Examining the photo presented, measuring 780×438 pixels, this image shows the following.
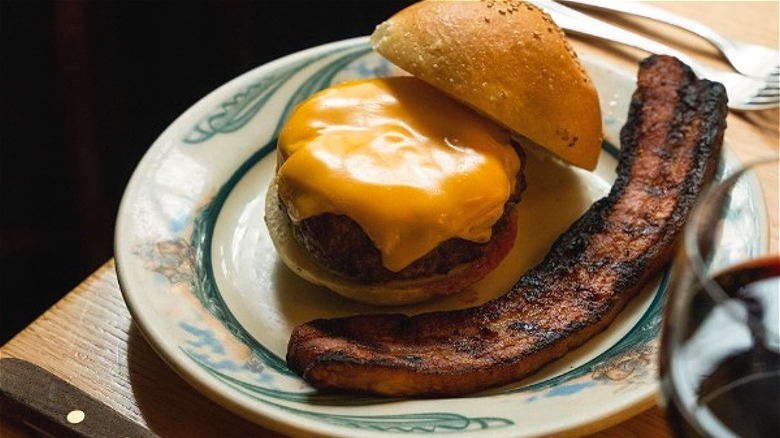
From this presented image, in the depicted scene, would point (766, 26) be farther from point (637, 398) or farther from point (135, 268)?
point (135, 268)

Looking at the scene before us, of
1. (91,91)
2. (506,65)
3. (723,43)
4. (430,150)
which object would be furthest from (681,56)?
(91,91)

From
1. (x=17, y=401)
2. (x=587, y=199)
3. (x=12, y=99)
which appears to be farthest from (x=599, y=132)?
(x=12, y=99)

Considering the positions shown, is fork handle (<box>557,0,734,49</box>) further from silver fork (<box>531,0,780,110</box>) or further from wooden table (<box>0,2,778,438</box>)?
wooden table (<box>0,2,778,438</box>)

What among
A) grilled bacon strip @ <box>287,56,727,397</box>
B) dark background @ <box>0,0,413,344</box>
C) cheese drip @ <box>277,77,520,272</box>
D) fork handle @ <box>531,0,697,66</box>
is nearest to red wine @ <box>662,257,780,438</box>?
grilled bacon strip @ <box>287,56,727,397</box>

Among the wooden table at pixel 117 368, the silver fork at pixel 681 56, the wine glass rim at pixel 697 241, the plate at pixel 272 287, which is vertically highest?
the wine glass rim at pixel 697 241

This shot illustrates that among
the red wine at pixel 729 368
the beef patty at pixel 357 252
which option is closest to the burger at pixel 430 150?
the beef patty at pixel 357 252

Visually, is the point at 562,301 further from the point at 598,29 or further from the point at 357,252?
the point at 598,29

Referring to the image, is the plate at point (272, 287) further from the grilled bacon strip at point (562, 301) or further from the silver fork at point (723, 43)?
the silver fork at point (723, 43)
